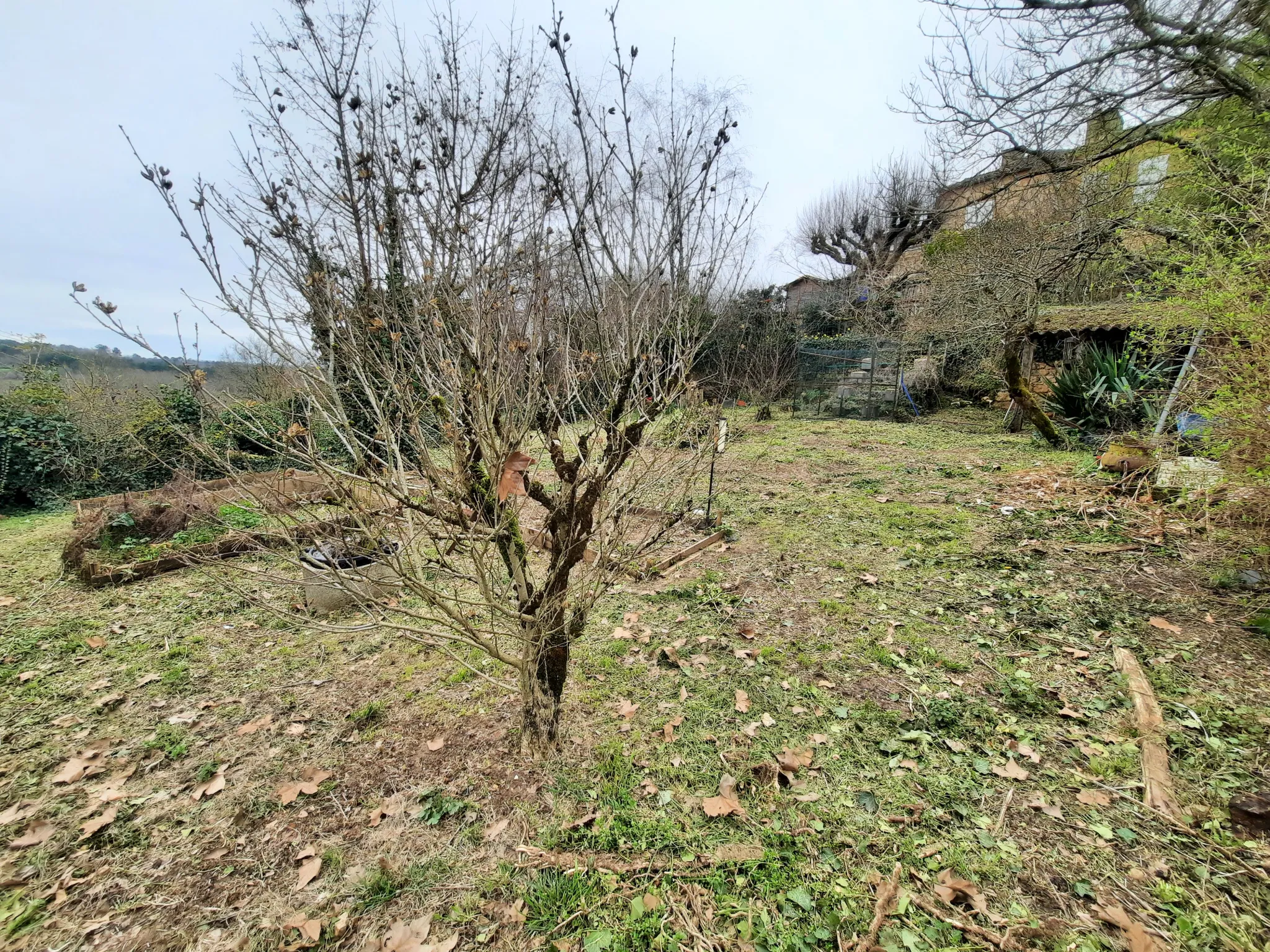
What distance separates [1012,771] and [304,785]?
3.25 m

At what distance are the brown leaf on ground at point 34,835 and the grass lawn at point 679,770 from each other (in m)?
0.02

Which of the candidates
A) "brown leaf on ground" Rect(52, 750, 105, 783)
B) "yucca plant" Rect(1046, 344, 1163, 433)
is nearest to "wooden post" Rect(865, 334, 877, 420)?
"yucca plant" Rect(1046, 344, 1163, 433)

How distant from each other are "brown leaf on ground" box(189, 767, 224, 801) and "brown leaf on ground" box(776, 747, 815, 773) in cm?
264

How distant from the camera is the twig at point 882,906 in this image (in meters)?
1.61

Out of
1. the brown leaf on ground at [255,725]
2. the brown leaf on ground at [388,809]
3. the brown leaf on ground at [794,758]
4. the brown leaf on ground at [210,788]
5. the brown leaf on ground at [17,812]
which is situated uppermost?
the brown leaf on ground at [17,812]

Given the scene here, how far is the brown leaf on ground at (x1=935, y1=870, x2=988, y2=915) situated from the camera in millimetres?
1712

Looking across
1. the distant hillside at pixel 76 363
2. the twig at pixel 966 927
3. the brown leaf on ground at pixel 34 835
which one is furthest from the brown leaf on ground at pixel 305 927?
the distant hillside at pixel 76 363

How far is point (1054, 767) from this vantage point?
2.27 m

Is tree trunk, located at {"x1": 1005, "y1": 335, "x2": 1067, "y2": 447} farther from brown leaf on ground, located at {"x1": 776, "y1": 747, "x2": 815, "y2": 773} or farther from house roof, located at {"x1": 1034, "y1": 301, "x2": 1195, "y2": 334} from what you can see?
brown leaf on ground, located at {"x1": 776, "y1": 747, "x2": 815, "y2": 773}

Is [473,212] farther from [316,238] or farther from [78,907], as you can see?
[78,907]

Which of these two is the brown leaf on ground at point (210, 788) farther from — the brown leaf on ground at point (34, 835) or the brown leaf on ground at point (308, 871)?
the brown leaf on ground at point (308, 871)

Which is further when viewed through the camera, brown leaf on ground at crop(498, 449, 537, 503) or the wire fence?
the wire fence

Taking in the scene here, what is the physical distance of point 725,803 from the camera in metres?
2.18

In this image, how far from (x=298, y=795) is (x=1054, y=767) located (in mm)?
3454
